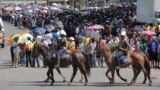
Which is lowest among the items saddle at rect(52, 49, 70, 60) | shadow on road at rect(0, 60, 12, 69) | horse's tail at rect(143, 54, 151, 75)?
shadow on road at rect(0, 60, 12, 69)

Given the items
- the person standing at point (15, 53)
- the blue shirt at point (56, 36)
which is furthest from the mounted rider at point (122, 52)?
the blue shirt at point (56, 36)

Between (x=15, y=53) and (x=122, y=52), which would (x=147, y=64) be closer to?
(x=122, y=52)

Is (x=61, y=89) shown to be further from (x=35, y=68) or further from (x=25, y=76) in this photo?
(x=35, y=68)

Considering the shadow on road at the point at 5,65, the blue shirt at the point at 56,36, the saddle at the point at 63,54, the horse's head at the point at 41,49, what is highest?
the horse's head at the point at 41,49

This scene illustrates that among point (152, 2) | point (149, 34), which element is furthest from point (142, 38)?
point (152, 2)

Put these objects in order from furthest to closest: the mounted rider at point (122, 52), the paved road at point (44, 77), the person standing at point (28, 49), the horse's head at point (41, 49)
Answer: the person standing at point (28, 49), the horse's head at point (41, 49), the mounted rider at point (122, 52), the paved road at point (44, 77)

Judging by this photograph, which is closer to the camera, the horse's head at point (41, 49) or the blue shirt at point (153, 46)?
the horse's head at point (41, 49)

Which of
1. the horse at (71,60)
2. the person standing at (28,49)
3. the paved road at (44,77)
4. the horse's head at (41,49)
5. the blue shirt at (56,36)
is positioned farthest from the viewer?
the blue shirt at (56,36)

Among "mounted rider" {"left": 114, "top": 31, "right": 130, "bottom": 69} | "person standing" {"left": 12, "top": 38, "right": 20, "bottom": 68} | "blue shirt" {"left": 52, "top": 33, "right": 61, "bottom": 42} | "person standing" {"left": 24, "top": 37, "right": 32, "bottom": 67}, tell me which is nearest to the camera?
"mounted rider" {"left": 114, "top": 31, "right": 130, "bottom": 69}

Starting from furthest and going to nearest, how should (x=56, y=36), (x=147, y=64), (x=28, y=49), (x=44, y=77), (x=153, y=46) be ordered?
(x=56, y=36) → (x=28, y=49) → (x=153, y=46) → (x=44, y=77) → (x=147, y=64)

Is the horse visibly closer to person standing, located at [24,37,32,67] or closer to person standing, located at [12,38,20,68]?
person standing, located at [12,38,20,68]

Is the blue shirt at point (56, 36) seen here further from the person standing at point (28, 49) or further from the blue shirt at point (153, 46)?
the blue shirt at point (153, 46)

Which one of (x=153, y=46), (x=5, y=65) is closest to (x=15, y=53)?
(x=5, y=65)

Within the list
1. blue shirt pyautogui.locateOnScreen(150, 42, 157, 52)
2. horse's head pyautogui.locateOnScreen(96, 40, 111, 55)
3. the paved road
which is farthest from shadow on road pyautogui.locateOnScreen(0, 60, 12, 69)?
horse's head pyautogui.locateOnScreen(96, 40, 111, 55)
